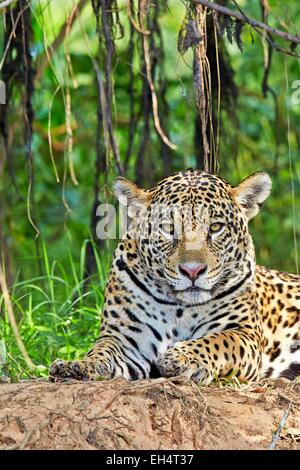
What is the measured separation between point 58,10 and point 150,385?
9449 millimetres

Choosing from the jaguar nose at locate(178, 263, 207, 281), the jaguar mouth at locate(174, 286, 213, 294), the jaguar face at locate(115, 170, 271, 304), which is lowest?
the jaguar mouth at locate(174, 286, 213, 294)

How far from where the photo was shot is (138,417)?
245 inches

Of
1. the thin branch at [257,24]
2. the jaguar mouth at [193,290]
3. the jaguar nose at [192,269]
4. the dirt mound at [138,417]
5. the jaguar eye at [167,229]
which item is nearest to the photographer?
the dirt mound at [138,417]

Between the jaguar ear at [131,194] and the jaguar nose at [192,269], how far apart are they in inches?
27.9

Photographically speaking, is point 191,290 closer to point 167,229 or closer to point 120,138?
point 167,229

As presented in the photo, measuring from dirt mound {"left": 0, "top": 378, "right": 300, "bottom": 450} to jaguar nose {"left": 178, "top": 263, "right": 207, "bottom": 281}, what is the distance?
33.4 inches

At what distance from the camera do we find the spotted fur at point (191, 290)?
24.0 feet

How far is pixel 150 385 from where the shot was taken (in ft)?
21.0

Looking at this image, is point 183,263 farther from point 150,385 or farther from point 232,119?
point 232,119

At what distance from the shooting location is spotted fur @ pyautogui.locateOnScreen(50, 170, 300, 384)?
24.0 feet

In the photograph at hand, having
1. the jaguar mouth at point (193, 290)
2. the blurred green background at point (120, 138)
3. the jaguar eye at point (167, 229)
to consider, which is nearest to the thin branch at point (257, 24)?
the jaguar eye at point (167, 229)

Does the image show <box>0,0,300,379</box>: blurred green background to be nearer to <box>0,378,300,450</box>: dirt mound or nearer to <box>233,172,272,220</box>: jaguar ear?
<box>233,172,272,220</box>: jaguar ear

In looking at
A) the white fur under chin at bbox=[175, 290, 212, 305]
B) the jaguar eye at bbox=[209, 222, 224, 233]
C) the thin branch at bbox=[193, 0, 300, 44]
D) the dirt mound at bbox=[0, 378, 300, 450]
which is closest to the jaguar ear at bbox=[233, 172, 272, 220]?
the jaguar eye at bbox=[209, 222, 224, 233]

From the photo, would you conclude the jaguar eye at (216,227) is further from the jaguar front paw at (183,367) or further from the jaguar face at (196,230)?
the jaguar front paw at (183,367)
